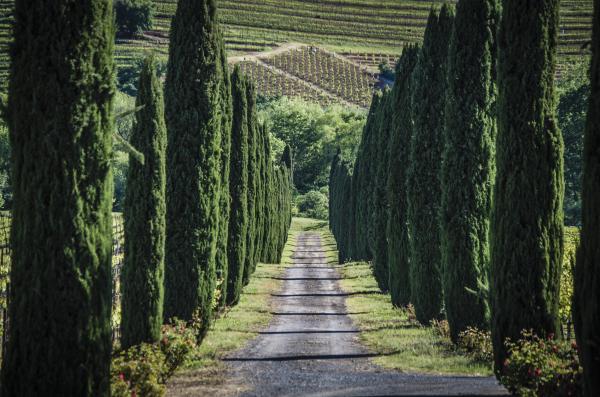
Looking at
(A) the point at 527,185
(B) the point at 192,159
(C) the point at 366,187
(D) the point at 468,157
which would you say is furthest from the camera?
(C) the point at 366,187

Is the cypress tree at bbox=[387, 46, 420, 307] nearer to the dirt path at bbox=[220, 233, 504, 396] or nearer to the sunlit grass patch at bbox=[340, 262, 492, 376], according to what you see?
the sunlit grass patch at bbox=[340, 262, 492, 376]

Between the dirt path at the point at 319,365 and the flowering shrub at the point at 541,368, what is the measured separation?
1.10 feet

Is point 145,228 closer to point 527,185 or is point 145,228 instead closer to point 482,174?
point 527,185

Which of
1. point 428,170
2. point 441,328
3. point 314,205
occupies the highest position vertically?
point 428,170

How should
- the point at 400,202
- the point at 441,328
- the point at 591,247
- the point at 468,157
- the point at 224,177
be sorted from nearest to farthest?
the point at 591,247 < the point at 468,157 < the point at 441,328 < the point at 224,177 < the point at 400,202

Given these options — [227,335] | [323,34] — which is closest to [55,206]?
[227,335]

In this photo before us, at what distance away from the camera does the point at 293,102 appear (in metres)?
121

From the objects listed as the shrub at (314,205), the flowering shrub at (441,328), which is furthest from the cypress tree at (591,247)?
the shrub at (314,205)

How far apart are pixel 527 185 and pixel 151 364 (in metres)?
6.25

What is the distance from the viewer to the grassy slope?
38.3ft

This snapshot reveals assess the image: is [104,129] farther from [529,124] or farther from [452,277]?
[452,277]

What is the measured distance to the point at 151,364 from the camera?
33.3 feet

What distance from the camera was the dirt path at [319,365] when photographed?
10.5m

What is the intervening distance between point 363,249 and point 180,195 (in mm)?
25252
